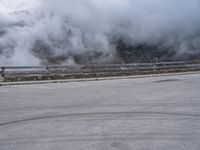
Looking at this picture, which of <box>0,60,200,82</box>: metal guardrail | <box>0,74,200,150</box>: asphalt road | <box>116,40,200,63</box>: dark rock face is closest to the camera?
<box>0,74,200,150</box>: asphalt road

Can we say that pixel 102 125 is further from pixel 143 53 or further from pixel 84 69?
pixel 143 53

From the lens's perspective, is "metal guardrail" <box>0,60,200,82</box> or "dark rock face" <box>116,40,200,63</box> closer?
"metal guardrail" <box>0,60,200,82</box>

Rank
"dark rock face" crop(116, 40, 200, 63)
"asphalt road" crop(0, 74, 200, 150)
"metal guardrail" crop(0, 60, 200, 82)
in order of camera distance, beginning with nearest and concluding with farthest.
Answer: "asphalt road" crop(0, 74, 200, 150) → "metal guardrail" crop(0, 60, 200, 82) → "dark rock face" crop(116, 40, 200, 63)

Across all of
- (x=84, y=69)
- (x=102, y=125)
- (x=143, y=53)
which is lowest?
(x=102, y=125)

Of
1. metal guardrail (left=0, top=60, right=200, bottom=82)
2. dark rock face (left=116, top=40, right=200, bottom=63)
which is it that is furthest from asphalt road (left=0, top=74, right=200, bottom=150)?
dark rock face (left=116, top=40, right=200, bottom=63)

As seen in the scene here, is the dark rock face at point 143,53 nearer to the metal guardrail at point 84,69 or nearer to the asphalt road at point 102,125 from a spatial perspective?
the metal guardrail at point 84,69

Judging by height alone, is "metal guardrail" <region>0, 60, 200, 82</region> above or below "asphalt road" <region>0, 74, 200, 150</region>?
above

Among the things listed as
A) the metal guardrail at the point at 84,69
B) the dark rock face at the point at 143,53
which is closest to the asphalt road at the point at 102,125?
the metal guardrail at the point at 84,69

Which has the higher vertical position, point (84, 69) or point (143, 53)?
point (143, 53)

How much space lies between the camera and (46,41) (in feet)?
200

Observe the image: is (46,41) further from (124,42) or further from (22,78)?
(22,78)

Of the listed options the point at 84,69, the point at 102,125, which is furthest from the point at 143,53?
the point at 102,125

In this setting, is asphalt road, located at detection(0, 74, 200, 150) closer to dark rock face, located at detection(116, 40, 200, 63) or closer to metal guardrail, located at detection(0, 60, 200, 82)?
metal guardrail, located at detection(0, 60, 200, 82)

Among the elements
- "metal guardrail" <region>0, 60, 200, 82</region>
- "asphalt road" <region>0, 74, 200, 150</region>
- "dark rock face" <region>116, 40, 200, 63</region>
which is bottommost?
"asphalt road" <region>0, 74, 200, 150</region>
